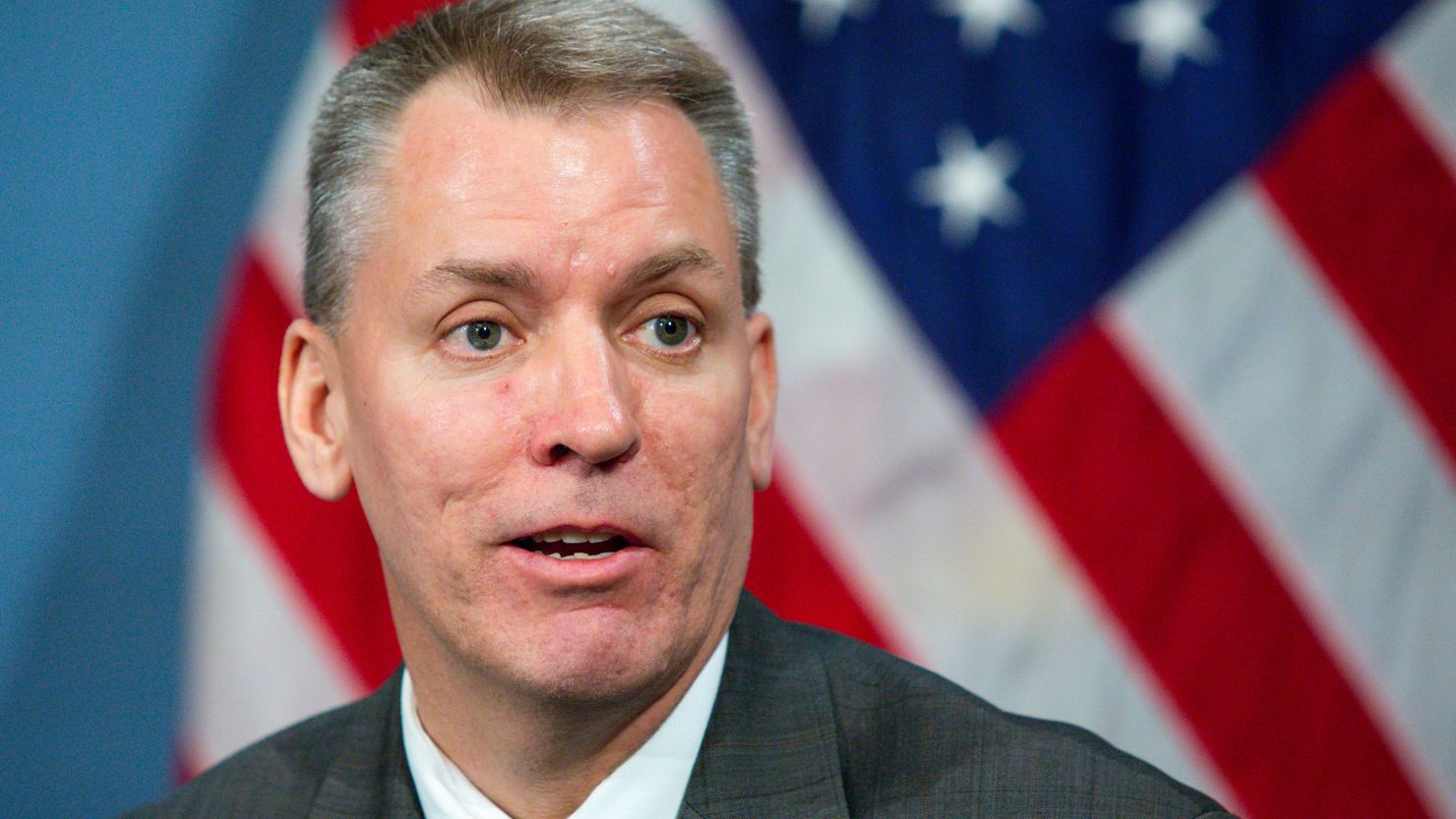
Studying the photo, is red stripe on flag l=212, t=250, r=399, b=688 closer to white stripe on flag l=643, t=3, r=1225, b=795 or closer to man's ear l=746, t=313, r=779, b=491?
white stripe on flag l=643, t=3, r=1225, b=795

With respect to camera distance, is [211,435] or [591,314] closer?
[591,314]

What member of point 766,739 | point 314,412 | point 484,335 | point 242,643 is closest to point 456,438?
point 484,335

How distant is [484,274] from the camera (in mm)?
1318

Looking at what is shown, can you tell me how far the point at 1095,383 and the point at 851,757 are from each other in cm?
117

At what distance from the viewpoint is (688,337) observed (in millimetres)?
1402

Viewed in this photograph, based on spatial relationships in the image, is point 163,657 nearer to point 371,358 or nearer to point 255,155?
point 255,155

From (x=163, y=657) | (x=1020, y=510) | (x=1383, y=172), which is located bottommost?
(x=163, y=657)

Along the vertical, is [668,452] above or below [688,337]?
below

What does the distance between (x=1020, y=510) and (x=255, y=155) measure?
4.58 ft

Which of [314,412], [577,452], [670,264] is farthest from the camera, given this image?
[314,412]

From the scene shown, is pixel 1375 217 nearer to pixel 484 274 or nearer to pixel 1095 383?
pixel 1095 383

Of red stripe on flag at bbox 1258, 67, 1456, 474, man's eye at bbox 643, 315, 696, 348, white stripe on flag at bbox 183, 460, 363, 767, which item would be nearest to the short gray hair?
man's eye at bbox 643, 315, 696, 348

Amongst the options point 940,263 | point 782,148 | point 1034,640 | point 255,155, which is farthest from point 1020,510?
point 255,155

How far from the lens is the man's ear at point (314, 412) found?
1535 millimetres
